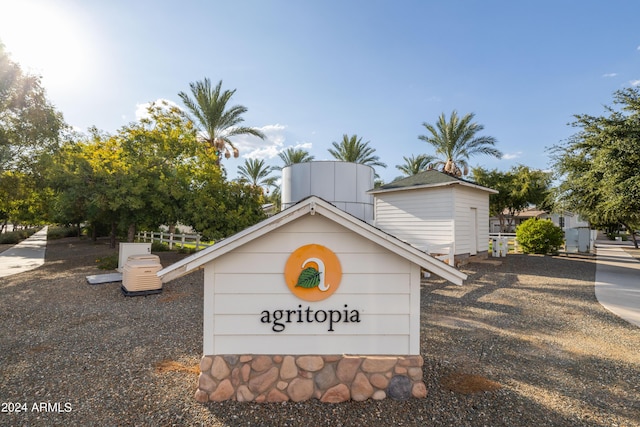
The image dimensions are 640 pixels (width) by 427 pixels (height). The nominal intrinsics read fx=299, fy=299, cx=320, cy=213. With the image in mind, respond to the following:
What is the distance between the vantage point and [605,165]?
11219mm

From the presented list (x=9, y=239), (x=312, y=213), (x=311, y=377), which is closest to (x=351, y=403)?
(x=311, y=377)

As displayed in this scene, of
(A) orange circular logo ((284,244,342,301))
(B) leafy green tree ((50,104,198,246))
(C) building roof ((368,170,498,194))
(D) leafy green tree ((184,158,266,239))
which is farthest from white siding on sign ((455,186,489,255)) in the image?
(B) leafy green tree ((50,104,198,246))

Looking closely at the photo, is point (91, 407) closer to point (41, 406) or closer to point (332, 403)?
point (41, 406)

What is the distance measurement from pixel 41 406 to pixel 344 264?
4.35 m

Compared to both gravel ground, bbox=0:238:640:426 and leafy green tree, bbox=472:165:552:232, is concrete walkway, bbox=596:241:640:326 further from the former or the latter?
leafy green tree, bbox=472:165:552:232

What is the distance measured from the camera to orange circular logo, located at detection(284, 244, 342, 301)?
410 cm

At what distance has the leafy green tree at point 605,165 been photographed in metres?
10.7

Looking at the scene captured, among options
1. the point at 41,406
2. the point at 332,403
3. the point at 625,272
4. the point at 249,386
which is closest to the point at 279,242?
the point at 249,386

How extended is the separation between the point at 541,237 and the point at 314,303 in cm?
2005

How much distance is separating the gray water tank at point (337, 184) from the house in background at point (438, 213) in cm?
249

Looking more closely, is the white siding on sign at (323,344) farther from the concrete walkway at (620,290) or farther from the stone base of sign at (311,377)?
the concrete walkway at (620,290)

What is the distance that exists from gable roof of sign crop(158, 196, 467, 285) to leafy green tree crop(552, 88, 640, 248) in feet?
37.2

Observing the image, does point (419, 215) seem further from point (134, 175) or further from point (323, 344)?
point (134, 175)

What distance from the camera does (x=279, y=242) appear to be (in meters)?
4.14
